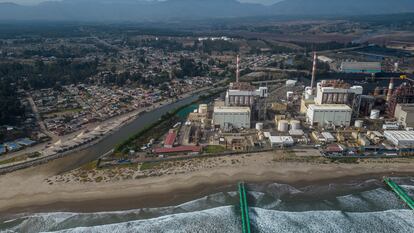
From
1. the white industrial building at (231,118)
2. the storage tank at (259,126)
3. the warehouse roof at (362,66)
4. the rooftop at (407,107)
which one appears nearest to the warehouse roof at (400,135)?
the rooftop at (407,107)

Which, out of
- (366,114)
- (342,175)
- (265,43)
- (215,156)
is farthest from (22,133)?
(265,43)

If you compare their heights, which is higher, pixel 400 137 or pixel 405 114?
pixel 405 114

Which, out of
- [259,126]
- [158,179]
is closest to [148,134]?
[158,179]

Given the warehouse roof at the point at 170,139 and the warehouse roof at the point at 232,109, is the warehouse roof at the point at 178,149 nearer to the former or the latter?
the warehouse roof at the point at 170,139

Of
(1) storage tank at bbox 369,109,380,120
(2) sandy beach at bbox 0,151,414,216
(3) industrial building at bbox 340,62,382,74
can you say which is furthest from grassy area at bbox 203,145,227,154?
(3) industrial building at bbox 340,62,382,74

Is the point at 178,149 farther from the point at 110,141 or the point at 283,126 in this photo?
the point at 283,126

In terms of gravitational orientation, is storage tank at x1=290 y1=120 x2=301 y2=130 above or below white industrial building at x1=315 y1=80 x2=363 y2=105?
below

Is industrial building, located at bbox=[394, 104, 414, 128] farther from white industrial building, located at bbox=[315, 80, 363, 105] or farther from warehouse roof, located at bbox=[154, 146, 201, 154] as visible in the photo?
warehouse roof, located at bbox=[154, 146, 201, 154]
